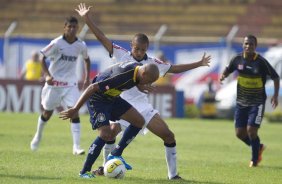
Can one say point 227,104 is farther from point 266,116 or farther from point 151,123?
point 151,123

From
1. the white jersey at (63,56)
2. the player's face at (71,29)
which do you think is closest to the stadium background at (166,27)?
the white jersey at (63,56)

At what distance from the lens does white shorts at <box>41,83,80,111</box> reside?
1628 centimetres

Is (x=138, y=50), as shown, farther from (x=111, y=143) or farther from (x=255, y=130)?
(x=255, y=130)

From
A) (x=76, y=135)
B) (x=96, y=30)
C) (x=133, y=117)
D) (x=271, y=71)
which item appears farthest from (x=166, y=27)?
(x=133, y=117)

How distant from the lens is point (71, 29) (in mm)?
Answer: 15898

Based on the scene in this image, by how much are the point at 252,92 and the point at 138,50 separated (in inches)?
155

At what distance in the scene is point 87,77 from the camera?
16391 mm

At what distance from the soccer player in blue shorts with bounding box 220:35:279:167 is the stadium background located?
15.5m

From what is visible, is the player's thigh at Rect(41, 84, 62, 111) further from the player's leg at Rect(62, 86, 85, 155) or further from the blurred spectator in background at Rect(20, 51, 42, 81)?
the blurred spectator in background at Rect(20, 51, 42, 81)

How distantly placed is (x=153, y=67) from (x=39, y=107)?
18167 millimetres

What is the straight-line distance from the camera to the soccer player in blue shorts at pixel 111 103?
11.1 meters

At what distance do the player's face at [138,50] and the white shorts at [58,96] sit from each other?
14.0ft

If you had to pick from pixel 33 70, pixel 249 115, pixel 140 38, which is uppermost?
pixel 140 38

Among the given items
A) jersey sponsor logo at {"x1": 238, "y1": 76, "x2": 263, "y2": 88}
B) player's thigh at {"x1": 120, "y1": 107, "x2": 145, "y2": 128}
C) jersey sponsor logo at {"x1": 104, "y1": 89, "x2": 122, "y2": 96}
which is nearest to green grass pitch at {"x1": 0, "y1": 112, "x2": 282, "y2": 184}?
player's thigh at {"x1": 120, "y1": 107, "x2": 145, "y2": 128}
